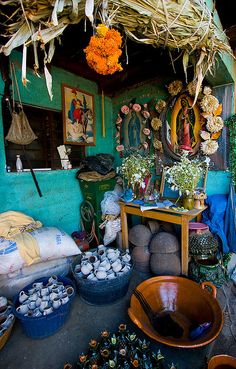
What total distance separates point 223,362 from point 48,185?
2.66 m

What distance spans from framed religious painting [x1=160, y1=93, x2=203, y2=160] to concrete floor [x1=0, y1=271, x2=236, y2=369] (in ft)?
6.48

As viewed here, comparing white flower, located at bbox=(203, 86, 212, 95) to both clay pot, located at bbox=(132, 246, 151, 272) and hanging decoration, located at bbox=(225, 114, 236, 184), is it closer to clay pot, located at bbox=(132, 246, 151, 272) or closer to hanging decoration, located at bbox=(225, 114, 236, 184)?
hanging decoration, located at bbox=(225, 114, 236, 184)

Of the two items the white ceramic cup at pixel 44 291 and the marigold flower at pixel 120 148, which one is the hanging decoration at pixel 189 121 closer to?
the marigold flower at pixel 120 148

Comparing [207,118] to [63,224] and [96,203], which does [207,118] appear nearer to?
[96,203]

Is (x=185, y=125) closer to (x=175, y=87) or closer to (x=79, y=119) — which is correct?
(x=175, y=87)

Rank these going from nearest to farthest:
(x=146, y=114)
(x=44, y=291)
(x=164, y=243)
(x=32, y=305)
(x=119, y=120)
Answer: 1. (x=32, y=305)
2. (x=44, y=291)
3. (x=164, y=243)
4. (x=146, y=114)
5. (x=119, y=120)

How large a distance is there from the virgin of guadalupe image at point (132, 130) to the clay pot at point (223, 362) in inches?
113

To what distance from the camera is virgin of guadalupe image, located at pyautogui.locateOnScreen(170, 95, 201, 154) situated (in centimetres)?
263

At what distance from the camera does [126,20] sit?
4.15 feet

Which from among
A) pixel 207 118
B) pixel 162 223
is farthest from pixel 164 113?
pixel 162 223

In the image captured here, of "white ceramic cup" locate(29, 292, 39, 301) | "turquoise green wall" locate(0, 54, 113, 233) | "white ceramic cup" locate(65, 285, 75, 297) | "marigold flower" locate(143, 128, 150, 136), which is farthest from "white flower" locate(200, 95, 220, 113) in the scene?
"white ceramic cup" locate(29, 292, 39, 301)

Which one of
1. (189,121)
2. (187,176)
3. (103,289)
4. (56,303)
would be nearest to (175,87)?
(189,121)

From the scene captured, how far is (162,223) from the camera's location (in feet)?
9.02

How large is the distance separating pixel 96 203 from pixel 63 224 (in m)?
0.67
